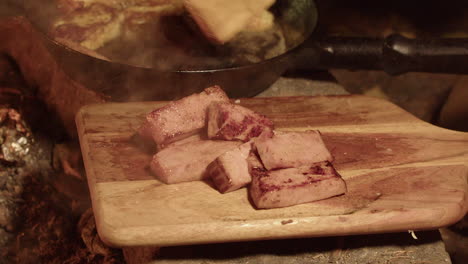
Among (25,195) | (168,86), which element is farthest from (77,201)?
(168,86)

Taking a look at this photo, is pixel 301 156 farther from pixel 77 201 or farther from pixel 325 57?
pixel 77 201

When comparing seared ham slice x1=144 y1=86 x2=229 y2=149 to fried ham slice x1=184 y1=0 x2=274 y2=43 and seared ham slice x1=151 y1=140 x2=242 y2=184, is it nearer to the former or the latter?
seared ham slice x1=151 y1=140 x2=242 y2=184

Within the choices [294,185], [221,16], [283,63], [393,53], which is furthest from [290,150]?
[393,53]

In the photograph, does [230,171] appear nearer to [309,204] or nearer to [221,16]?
[309,204]

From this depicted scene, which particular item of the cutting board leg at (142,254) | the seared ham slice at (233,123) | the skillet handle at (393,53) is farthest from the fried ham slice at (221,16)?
the cutting board leg at (142,254)

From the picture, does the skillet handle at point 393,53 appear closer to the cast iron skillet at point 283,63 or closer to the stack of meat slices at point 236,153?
the cast iron skillet at point 283,63

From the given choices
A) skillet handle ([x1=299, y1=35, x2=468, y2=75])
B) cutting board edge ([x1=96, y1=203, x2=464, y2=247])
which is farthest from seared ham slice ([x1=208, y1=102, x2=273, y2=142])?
skillet handle ([x1=299, y1=35, x2=468, y2=75])
